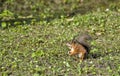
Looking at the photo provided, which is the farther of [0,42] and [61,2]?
[61,2]

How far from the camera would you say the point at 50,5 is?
40.1 feet

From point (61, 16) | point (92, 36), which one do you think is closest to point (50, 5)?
point (61, 16)

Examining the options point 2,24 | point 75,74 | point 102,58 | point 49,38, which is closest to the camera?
point 75,74

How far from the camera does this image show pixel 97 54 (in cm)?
774

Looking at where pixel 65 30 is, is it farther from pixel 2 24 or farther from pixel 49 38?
pixel 2 24

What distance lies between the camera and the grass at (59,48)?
7043 mm

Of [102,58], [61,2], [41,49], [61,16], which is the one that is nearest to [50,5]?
[61,2]

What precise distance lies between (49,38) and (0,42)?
103cm

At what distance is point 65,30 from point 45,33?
19.2 inches

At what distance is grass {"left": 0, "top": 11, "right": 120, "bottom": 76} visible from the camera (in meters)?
7.04

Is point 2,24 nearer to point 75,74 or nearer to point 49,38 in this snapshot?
point 49,38

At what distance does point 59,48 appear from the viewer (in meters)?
8.09

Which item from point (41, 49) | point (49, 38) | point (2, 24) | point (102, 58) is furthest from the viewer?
point (2, 24)

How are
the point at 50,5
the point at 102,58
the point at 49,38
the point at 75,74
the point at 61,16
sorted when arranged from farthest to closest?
1. the point at 50,5
2. the point at 61,16
3. the point at 49,38
4. the point at 102,58
5. the point at 75,74
